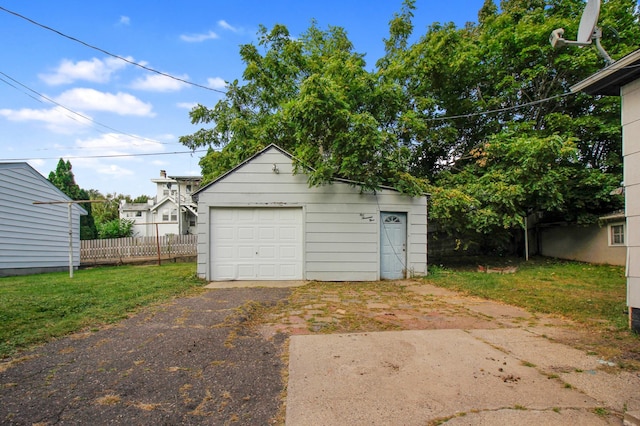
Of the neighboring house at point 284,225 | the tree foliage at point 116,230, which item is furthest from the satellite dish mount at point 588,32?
the tree foliage at point 116,230

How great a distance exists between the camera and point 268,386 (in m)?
2.66

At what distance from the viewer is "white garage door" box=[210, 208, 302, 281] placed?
28.2 ft

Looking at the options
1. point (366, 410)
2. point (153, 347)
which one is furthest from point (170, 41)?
point (366, 410)

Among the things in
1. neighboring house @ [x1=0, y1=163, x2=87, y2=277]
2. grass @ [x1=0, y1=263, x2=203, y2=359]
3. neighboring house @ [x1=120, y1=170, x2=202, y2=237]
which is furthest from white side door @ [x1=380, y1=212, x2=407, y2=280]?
neighboring house @ [x1=120, y1=170, x2=202, y2=237]

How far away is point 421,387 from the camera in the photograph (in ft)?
8.52

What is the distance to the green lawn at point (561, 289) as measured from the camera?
199 inches

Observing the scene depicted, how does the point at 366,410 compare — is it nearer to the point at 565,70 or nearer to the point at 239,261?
the point at 239,261

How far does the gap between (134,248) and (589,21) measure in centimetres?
1847

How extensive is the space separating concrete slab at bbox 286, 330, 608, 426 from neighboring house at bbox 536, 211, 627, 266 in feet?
38.6

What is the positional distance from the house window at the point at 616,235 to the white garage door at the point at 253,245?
1161 cm

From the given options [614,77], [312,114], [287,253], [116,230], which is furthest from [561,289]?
[116,230]

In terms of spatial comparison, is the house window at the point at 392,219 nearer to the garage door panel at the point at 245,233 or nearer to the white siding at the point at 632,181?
the garage door panel at the point at 245,233

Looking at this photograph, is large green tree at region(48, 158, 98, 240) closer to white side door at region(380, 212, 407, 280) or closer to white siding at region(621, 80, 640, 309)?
white side door at region(380, 212, 407, 280)

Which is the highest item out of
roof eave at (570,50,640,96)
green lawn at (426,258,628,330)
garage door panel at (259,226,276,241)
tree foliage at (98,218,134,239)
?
roof eave at (570,50,640,96)
